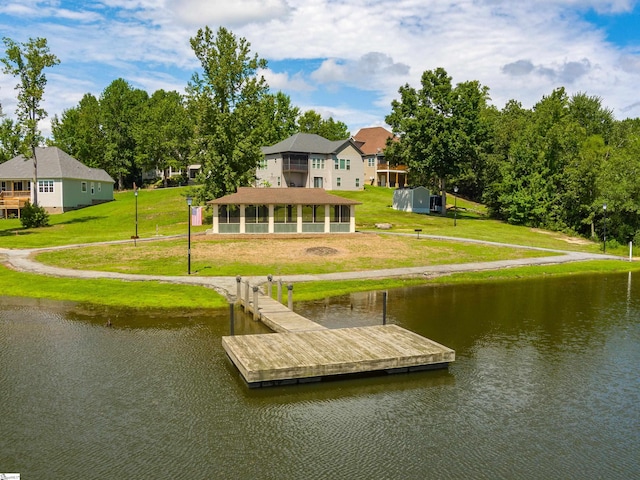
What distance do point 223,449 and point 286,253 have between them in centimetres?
2737

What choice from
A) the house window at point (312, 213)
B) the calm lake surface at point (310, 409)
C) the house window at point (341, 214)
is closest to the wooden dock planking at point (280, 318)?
the calm lake surface at point (310, 409)

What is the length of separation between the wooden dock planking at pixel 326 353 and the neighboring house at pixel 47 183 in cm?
5898

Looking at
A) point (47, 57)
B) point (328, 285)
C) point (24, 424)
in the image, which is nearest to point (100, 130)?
point (47, 57)

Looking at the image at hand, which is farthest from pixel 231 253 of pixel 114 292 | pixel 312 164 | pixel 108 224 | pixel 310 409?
pixel 312 164

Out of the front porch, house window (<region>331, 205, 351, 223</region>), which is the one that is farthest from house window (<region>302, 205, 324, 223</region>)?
the front porch

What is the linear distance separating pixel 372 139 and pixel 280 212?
5711 centimetres

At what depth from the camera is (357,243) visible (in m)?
43.4

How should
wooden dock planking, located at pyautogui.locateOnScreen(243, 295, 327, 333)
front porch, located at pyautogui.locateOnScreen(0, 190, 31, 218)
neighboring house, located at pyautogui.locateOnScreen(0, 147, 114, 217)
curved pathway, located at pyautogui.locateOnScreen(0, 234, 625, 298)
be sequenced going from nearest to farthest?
wooden dock planking, located at pyautogui.locateOnScreen(243, 295, 327, 333) < curved pathway, located at pyautogui.locateOnScreen(0, 234, 625, 298) < front porch, located at pyautogui.locateOnScreen(0, 190, 31, 218) < neighboring house, located at pyautogui.locateOnScreen(0, 147, 114, 217)

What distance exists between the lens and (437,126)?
63.5m

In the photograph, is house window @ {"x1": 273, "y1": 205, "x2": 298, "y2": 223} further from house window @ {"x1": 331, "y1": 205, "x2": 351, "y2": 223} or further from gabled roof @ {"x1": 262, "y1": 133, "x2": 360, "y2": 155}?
gabled roof @ {"x1": 262, "y1": 133, "x2": 360, "y2": 155}

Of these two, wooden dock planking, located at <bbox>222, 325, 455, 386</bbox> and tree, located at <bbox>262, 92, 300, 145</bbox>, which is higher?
tree, located at <bbox>262, 92, 300, 145</bbox>

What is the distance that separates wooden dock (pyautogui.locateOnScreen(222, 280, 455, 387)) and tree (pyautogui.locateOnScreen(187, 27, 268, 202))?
36.2m

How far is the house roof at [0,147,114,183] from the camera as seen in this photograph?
6844cm

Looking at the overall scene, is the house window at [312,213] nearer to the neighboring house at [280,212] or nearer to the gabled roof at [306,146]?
the neighboring house at [280,212]
